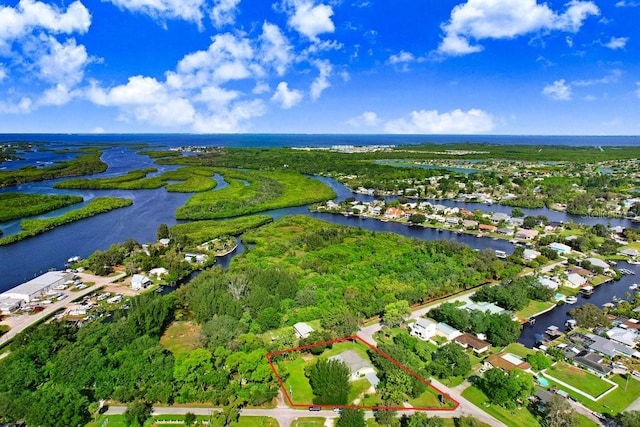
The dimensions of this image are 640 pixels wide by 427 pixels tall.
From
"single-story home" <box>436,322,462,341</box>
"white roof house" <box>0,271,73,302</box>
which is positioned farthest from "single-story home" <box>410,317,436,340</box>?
"white roof house" <box>0,271,73,302</box>

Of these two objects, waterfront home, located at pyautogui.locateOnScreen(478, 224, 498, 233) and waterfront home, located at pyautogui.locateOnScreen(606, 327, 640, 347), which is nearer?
waterfront home, located at pyautogui.locateOnScreen(606, 327, 640, 347)

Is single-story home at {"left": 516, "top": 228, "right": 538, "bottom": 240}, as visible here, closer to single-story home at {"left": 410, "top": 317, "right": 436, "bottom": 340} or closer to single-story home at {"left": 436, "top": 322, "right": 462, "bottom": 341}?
single-story home at {"left": 436, "top": 322, "right": 462, "bottom": 341}

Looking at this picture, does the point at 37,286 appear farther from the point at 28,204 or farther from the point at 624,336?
the point at 624,336

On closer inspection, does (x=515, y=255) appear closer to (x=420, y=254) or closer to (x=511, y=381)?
(x=420, y=254)

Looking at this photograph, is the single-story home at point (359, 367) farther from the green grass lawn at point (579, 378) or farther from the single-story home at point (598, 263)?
the single-story home at point (598, 263)

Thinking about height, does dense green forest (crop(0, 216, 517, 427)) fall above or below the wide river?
above

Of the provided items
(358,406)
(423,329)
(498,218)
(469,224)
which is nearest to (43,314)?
(358,406)

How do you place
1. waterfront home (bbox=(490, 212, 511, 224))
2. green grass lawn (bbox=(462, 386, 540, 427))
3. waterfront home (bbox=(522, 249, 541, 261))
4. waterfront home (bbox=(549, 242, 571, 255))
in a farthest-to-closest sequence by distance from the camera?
waterfront home (bbox=(490, 212, 511, 224)), waterfront home (bbox=(549, 242, 571, 255)), waterfront home (bbox=(522, 249, 541, 261)), green grass lawn (bbox=(462, 386, 540, 427))

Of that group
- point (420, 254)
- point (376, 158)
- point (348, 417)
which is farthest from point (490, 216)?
point (376, 158)
